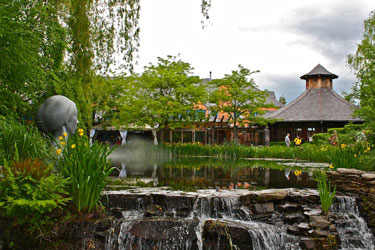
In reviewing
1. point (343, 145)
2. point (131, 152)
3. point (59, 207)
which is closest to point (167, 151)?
point (131, 152)

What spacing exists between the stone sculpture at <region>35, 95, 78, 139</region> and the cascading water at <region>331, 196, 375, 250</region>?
20.8 ft

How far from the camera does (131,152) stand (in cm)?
2152

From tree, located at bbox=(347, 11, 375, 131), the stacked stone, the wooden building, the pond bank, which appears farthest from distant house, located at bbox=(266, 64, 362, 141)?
the pond bank

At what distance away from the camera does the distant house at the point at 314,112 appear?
27.2 metres

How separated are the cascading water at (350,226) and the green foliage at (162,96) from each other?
1482 cm

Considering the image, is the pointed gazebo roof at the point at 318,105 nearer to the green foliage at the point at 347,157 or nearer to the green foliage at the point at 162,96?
the green foliage at the point at 162,96

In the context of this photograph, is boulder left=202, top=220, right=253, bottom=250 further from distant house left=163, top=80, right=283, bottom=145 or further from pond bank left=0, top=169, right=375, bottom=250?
distant house left=163, top=80, right=283, bottom=145

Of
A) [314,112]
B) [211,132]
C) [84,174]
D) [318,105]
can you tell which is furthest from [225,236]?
[318,105]

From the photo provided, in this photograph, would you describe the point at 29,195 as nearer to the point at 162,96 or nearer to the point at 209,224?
the point at 209,224

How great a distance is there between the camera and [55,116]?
7.86 m

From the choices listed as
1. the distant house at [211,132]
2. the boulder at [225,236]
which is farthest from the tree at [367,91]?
the distant house at [211,132]

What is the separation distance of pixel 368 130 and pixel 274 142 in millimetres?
20741

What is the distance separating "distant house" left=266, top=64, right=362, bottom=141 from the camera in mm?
27188

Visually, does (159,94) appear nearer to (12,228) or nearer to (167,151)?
(167,151)
